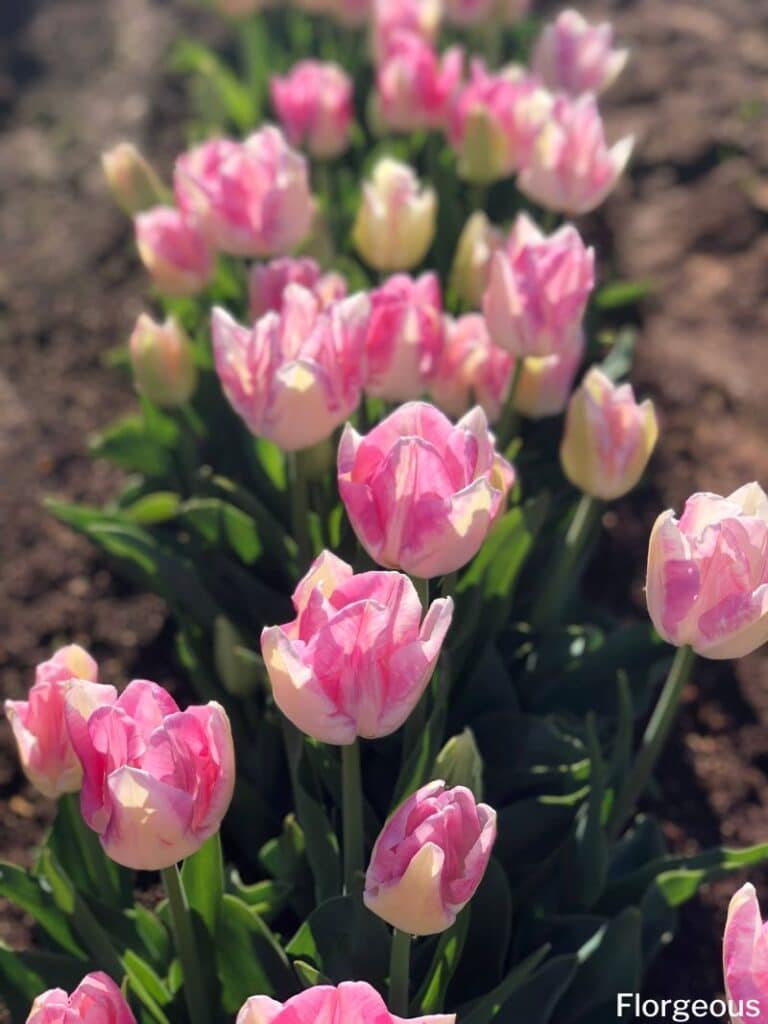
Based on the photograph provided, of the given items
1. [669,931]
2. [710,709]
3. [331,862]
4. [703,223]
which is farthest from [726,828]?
[703,223]

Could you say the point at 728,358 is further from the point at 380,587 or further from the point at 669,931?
the point at 380,587

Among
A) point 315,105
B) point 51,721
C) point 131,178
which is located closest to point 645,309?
point 315,105

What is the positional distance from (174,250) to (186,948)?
113cm

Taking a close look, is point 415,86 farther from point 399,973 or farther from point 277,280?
point 399,973

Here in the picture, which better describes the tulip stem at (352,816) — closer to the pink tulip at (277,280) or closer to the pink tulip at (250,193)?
the pink tulip at (277,280)

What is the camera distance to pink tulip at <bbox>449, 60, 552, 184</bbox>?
242 cm

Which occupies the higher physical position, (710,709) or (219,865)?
(219,865)

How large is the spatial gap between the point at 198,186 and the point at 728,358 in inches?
54.1

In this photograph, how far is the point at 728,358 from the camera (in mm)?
3020

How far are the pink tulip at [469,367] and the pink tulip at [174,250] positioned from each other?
450mm

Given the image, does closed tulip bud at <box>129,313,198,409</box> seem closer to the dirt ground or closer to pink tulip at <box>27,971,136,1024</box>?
the dirt ground

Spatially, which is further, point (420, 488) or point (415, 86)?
point (415, 86)

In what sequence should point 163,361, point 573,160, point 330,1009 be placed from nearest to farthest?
point 330,1009 < point 163,361 < point 573,160

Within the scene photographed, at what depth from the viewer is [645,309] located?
3143mm
